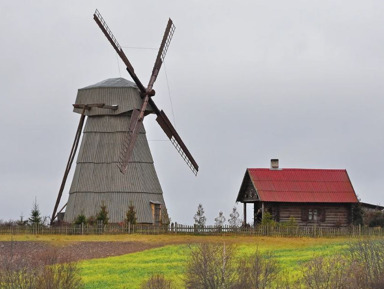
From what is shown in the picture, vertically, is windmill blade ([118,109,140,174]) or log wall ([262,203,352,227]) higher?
windmill blade ([118,109,140,174])

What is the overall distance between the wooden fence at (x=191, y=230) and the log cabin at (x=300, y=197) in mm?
2670

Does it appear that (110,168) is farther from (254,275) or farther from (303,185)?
(254,275)

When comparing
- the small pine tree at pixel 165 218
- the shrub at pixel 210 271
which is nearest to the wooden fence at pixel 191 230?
the small pine tree at pixel 165 218

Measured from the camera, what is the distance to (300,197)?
54844 mm

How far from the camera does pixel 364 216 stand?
2275 inches

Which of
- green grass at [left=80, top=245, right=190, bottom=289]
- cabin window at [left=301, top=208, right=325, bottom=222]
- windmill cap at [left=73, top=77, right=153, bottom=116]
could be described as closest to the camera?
green grass at [left=80, top=245, right=190, bottom=289]

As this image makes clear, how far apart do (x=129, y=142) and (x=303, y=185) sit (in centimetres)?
1102

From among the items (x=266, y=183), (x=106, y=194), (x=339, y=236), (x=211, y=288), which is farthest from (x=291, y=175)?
(x=211, y=288)

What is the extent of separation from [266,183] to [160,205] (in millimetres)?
6321

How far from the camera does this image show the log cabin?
54.7m

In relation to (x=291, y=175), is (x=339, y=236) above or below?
below

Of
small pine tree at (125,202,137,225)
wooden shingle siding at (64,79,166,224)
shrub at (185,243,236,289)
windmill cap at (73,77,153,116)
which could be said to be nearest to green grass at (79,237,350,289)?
shrub at (185,243,236,289)

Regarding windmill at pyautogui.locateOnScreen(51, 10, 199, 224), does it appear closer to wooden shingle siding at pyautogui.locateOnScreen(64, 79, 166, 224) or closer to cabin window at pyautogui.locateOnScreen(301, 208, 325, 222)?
wooden shingle siding at pyautogui.locateOnScreen(64, 79, 166, 224)

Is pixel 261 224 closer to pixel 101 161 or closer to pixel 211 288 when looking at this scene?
pixel 101 161
